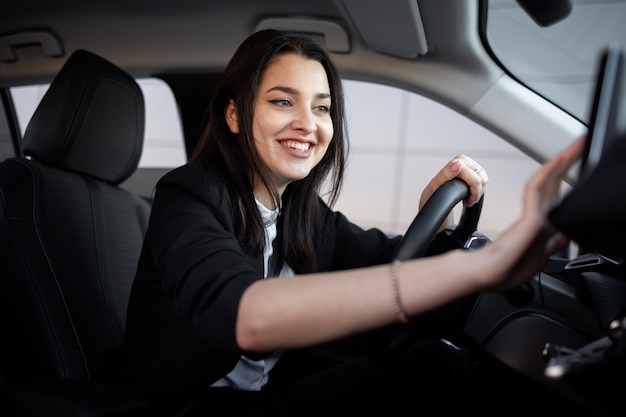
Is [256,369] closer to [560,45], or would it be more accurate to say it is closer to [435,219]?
[435,219]

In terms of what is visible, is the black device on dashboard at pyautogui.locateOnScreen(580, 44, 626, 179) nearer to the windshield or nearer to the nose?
the nose

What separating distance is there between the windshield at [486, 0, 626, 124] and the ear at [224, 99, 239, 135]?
657 millimetres

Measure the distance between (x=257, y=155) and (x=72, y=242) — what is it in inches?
20.1

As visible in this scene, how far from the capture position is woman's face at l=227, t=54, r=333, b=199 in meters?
1.19

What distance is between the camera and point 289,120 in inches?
47.0

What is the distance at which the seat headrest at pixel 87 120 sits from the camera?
4.61 feet

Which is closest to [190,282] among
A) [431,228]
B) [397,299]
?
[397,299]

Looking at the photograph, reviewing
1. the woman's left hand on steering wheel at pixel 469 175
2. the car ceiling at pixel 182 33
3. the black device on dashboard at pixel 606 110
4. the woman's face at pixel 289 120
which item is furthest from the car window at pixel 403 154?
the black device on dashboard at pixel 606 110

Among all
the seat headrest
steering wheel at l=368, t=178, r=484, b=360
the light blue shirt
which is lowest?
the light blue shirt

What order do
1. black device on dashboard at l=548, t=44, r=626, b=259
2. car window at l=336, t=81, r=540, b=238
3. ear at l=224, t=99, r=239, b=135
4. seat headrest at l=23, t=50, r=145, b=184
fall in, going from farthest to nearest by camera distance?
1. car window at l=336, t=81, r=540, b=238
2. seat headrest at l=23, t=50, r=145, b=184
3. ear at l=224, t=99, r=239, b=135
4. black device on dashboard at l=548, t=44, r=626, b=259

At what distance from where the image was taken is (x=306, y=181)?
4.66ft

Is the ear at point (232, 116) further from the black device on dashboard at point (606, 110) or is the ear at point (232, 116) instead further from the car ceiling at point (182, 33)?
the black device on dashboard at point (606, 110)

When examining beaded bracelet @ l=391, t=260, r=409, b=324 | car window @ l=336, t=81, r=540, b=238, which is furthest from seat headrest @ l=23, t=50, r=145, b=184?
beaded bracelet @ l=391, t=260, r=409, b=324

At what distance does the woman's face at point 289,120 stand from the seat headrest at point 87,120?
1.33ft
